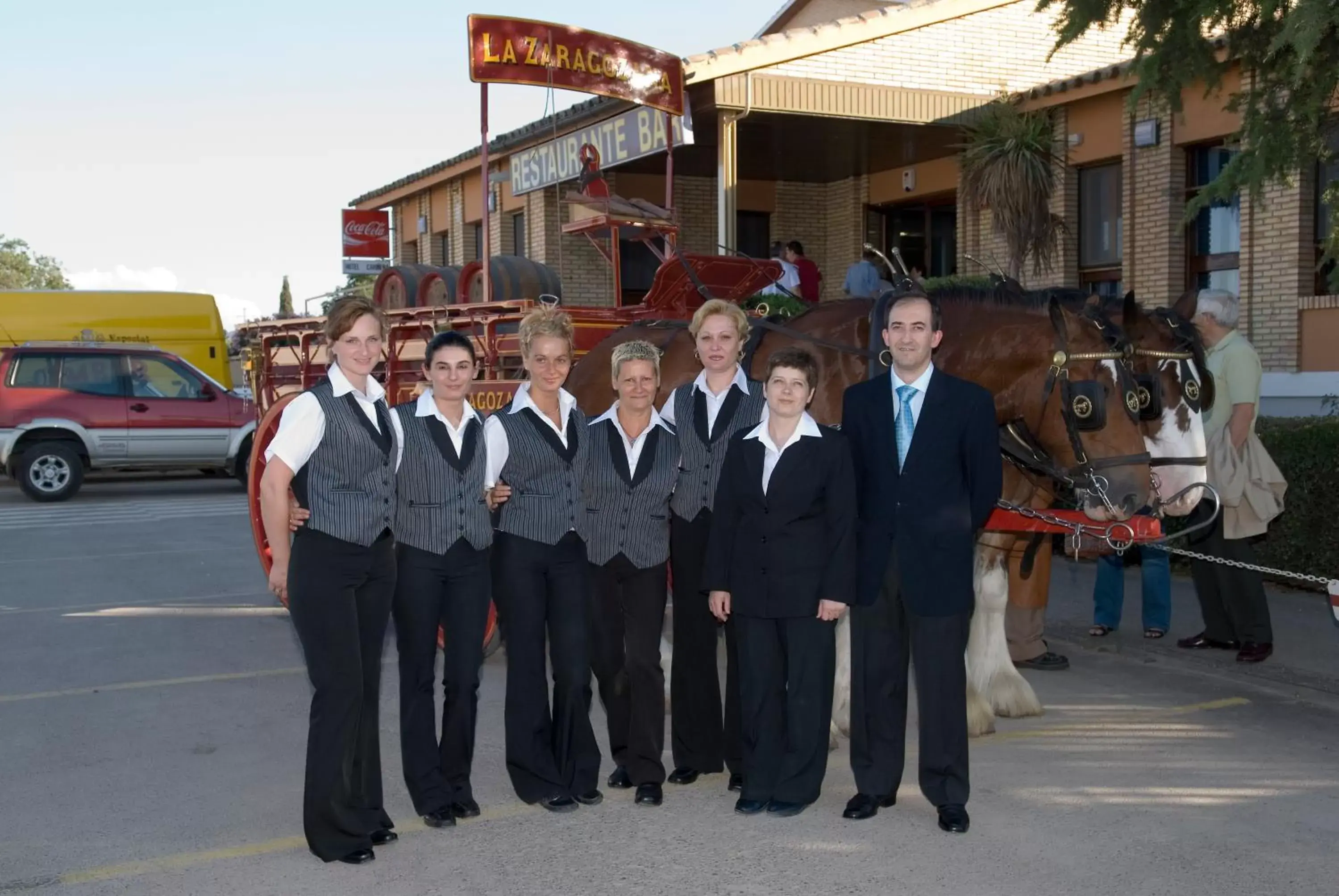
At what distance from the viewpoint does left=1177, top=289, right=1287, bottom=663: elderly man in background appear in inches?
285

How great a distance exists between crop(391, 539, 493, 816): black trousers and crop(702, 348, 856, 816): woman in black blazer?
0.88 meters

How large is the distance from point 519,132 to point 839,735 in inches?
640

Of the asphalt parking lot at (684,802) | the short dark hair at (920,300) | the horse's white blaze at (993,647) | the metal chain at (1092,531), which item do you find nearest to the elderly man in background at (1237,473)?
the asphalt parking lot at (684,802)

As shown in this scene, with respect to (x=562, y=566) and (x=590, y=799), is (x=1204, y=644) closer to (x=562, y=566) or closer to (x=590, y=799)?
(x=590, y=799)

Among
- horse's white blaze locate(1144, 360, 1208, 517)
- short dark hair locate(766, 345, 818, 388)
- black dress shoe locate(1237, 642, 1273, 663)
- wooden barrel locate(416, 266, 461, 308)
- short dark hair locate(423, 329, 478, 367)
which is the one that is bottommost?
black dress shoe locate(1237, 642, 1273, 663)

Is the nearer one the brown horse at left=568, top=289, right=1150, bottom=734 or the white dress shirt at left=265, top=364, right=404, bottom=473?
the white dress shirt at left=265, top=364, right=404, bottom=473

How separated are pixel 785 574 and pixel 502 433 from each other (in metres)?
1.16

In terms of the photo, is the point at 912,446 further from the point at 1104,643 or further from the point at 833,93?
the point at 833,93

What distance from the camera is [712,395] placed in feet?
17.3

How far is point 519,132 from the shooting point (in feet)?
67.4

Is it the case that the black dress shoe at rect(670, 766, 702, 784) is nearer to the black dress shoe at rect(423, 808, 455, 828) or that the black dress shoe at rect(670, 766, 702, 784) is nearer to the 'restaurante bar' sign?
the black dress shoe at rect(423, 808, 455, 828)

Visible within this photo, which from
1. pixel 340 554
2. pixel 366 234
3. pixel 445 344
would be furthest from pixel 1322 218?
pixel 366 234

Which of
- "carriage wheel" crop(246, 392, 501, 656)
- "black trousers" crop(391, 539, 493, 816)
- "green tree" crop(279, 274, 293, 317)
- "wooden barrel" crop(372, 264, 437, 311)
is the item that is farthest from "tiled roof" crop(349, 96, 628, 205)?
"green tree" crop(279, 274, 293, 317)

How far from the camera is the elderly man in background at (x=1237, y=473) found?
7234mm
